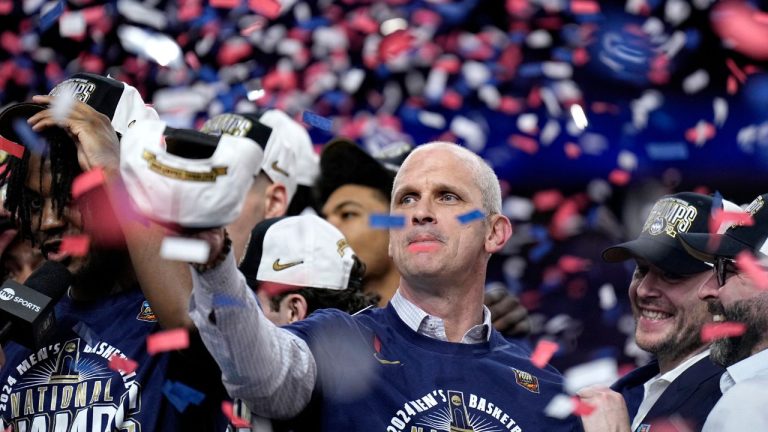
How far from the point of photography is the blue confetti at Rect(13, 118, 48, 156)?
3.04 meters

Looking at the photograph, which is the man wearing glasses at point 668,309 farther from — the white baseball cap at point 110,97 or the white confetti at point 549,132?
the white confetti at point 549,132

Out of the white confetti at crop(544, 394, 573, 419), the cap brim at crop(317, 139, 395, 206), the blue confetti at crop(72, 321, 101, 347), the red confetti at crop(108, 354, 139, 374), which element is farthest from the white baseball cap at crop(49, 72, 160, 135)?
the cap brim at crop(317, 139, 395, 206)

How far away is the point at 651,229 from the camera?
4035mm

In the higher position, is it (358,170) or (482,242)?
(482,242)

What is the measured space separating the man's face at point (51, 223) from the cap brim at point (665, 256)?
1892 mm

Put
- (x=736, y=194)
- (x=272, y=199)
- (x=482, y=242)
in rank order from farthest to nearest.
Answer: (x=736, y=194), (x=272, y=199), (x=482, y=242)

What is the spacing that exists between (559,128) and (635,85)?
23.5 inches

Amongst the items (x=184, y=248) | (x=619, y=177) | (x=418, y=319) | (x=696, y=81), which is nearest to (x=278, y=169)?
(x=418, y=319)

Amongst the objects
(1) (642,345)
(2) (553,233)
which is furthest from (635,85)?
(1) (642,345)

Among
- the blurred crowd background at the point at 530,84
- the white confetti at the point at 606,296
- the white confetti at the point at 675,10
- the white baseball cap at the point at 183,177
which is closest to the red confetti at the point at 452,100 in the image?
the blurred crowd background at the point at 530,84

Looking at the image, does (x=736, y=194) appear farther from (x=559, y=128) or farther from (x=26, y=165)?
(x=26, y=165)

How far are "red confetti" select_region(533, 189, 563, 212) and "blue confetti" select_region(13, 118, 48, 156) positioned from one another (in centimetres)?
462

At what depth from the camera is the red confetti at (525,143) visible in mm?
7441

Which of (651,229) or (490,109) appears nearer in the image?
(651,229)
